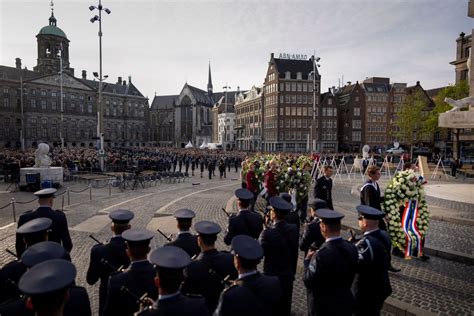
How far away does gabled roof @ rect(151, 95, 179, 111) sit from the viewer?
140 metres

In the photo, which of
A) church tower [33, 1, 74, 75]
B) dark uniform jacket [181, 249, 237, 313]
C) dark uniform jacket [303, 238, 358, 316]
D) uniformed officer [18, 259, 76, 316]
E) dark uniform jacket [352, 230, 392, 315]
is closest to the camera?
uniformed officer [18, 259, 76, 316]

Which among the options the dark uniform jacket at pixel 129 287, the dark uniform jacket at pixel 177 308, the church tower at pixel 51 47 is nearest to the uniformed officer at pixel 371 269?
the dark uniform jacket at pixel 177 308

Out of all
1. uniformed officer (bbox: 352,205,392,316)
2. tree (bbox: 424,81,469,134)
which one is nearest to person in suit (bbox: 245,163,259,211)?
uniformed officer (bbox: 352,205,392,316)

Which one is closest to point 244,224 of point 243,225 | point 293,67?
point 243,225

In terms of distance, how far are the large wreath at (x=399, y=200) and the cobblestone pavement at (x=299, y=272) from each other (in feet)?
2.30

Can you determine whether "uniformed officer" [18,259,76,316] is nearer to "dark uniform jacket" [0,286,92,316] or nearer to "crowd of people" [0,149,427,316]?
"crowd of people" [0,149,427,316]

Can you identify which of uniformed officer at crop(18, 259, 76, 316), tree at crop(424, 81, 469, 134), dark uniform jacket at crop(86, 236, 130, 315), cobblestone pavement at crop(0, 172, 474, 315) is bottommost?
cobblestone pavement at crop(0, 172, 474, 315)

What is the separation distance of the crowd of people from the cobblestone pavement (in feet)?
5.85

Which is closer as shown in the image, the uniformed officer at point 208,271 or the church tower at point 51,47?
the uniformed officer at point 208,271

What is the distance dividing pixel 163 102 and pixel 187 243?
14435cm

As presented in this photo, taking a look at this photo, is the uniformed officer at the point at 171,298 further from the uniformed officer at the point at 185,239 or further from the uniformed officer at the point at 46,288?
the uniformed officer at the point at 185,239

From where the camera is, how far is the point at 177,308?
2.70 meters

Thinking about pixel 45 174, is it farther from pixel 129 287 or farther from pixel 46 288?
pixel 46 288

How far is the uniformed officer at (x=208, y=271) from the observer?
13.1ft
